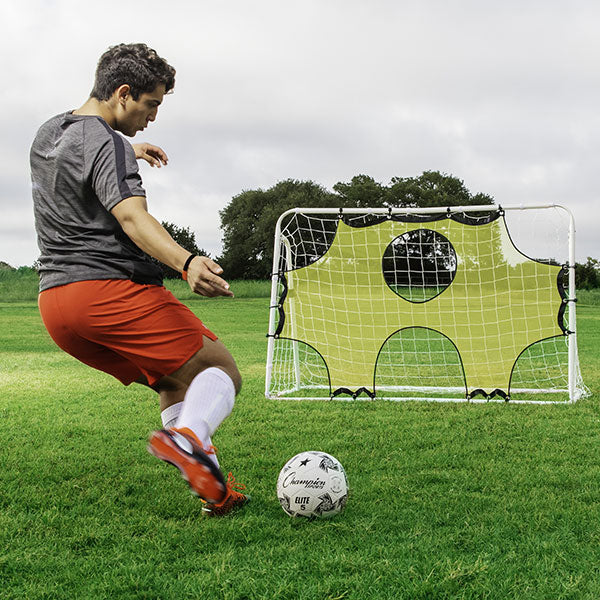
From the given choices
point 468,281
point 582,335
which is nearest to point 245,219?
point 582,335

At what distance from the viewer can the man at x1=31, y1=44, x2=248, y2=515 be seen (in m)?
2.72

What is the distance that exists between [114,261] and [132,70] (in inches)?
33.0

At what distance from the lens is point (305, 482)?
3162 millimetres

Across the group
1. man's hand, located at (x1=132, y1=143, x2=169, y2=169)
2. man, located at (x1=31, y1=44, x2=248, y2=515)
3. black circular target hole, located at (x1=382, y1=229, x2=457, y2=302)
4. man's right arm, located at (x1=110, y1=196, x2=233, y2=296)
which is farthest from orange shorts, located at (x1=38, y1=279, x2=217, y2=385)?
black circular target hole, located at (x1=382, y1=229, x2=457, y2=302)

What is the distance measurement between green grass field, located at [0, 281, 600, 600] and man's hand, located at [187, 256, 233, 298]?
1.08 metres

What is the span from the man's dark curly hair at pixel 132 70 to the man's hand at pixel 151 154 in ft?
2.65

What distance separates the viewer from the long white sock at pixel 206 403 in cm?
272

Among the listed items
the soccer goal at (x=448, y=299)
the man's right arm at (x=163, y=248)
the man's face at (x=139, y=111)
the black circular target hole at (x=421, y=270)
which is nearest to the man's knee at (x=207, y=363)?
the man's right arm at (x=163, y=248)

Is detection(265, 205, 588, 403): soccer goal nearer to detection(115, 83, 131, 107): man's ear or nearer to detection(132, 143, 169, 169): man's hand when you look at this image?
detection(132, 143, 169, 169): man's hand

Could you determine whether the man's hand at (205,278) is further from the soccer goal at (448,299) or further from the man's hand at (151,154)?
the soccer goal at (448,299)

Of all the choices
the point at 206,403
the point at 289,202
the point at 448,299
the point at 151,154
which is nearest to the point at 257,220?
the point at 289,202

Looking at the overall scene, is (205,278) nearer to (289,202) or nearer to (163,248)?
(163,248)

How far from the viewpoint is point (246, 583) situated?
2.42 m

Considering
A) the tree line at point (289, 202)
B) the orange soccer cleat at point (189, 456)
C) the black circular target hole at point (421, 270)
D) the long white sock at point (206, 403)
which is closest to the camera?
the orange soccer cleat at point (189, 456)
